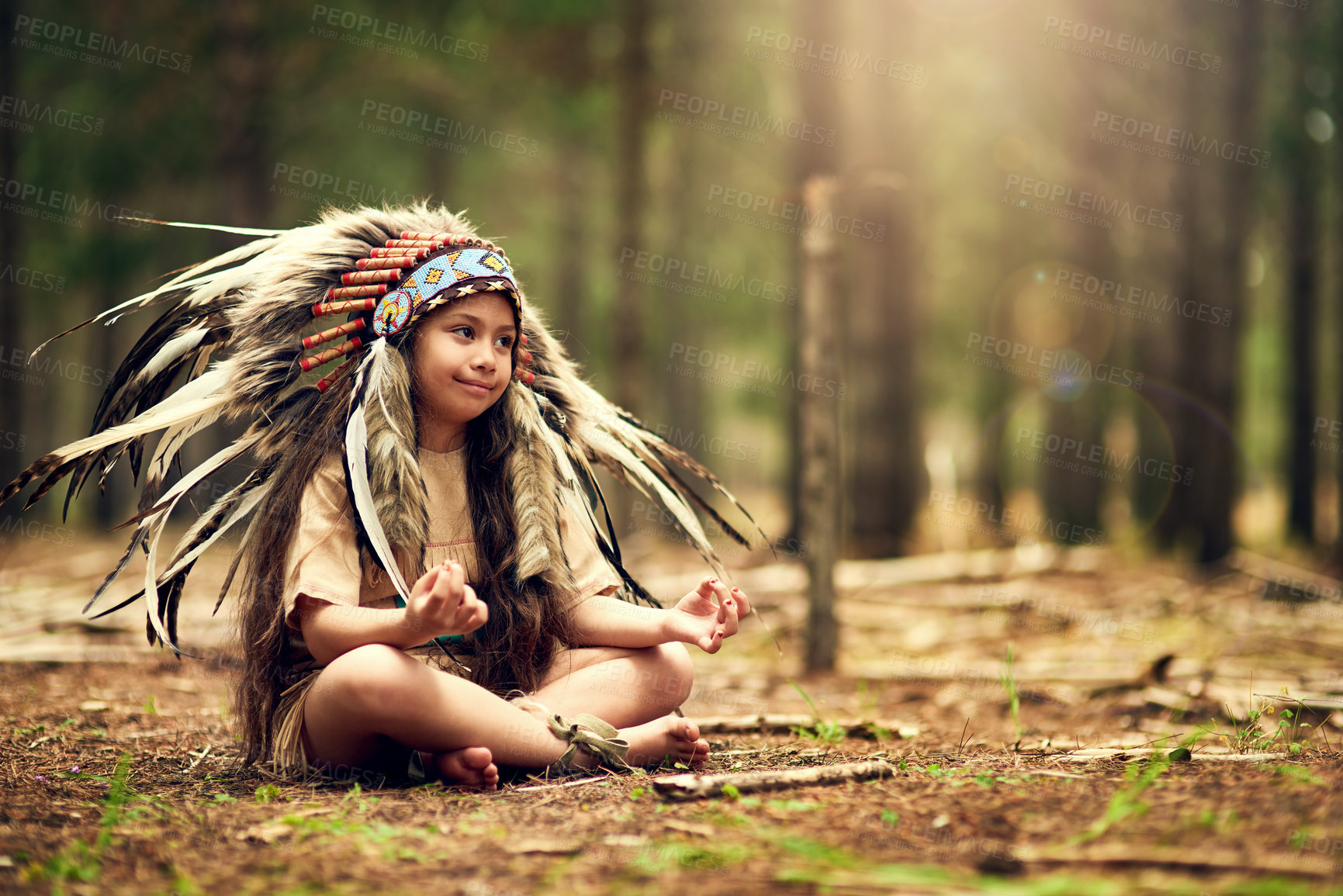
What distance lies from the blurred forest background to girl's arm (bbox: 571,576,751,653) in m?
2.06

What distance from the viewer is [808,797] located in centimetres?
245

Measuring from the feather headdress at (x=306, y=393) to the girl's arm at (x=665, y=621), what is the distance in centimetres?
14

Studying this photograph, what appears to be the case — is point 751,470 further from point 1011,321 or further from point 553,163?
point 553,163

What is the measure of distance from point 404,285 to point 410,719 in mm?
Answer: 1274

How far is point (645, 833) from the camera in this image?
2.20 metres

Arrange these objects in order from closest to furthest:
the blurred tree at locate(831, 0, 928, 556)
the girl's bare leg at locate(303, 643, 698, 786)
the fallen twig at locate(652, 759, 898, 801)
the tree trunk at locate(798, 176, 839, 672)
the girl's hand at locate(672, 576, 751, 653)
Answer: the fallen twig at locate(652, 759, 898, 801)
the girl's bare leg at locate(303, 643, 698, 786)
the girl's hand at locate(672, 576, 751, 653)
the tree trunk at locate(798, 176, 839, 672)
the blurred tree at locate(831, 0, 928, 556)

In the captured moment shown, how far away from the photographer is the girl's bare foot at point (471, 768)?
107 inches

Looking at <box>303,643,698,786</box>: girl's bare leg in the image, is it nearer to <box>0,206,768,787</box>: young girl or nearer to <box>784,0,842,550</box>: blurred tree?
<box>0,206,768,787</box>: young girl

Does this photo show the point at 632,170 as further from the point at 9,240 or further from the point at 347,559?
the point at 9,240

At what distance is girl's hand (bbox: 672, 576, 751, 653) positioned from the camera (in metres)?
2.93

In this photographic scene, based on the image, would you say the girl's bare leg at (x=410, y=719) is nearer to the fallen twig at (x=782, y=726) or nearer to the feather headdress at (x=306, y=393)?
the feather headdress at (x=306, y=393)

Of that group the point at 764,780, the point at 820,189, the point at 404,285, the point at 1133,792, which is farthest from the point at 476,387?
the point at 820,189

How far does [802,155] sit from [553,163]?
8842 millimetres

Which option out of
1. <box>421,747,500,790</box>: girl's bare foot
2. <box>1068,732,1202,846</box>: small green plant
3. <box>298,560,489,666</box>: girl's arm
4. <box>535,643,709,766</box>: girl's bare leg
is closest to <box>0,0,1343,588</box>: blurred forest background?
<box>535,643,709,766</box>: girl's bare leg
